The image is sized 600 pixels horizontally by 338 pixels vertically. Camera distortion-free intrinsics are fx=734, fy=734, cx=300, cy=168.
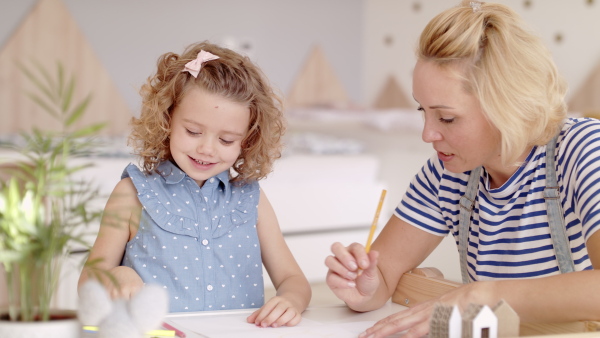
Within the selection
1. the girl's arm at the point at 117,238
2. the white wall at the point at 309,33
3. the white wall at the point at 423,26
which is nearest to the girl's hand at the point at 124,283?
the girl's arm at the point at 117,238

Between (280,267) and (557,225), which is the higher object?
(557,225)

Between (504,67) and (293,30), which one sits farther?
(293,30)

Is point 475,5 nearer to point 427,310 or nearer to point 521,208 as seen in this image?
point 521,208

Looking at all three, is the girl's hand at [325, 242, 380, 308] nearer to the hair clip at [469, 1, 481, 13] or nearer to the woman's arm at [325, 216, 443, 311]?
the woman's arm at [325, 216, 443, 311]

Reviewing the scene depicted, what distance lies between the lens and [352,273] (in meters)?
1.10

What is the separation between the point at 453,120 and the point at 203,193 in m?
0.47

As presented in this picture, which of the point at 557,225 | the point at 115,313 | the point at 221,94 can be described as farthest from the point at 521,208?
the point at 115,313

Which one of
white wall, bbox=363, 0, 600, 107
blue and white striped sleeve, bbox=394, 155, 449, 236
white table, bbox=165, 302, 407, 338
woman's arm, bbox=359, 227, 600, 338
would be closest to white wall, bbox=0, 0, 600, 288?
white wall, bbox=363, 0, 600, 107

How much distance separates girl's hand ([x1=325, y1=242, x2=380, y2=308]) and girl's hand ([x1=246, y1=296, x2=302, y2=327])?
83mm

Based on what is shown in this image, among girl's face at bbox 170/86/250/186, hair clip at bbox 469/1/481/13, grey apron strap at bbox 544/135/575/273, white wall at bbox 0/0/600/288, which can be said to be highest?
white wall at bbox 0/0/600/288

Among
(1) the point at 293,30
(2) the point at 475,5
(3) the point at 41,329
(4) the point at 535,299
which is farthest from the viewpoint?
(1) the point at 293,30

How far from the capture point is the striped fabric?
1091 millimetres

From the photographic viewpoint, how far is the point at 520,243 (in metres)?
1.23

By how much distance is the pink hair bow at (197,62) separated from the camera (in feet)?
4.28
